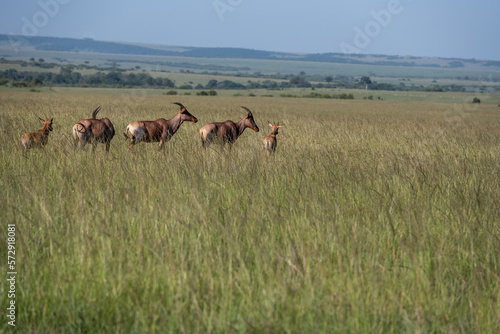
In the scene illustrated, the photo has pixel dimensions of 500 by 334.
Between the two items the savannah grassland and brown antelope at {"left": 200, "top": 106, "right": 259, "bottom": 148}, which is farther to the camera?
brown antelope at {"left": 200, "top": 106, "right": 259, "bottom": 148}

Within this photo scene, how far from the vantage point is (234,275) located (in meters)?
3.69

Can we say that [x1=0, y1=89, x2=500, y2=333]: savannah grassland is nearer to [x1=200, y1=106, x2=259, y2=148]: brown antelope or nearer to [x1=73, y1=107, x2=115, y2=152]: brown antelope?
[x1=73, y1=107, x2=115, y2=152]: brown antelope

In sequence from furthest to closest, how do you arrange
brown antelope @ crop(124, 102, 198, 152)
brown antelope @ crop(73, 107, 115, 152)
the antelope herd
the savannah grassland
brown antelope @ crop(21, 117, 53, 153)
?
brown antelope @ crop(124, 102, 198, 152) → brown antelope @ crop(73, 107, 115, 152) → the antelope herd → brown antelope @ crop(21, 117, 53, 153) → the savannah grassland

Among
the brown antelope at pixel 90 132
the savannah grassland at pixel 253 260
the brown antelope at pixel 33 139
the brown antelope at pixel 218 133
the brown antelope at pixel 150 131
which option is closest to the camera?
the savannah grassland at pixel 253 260

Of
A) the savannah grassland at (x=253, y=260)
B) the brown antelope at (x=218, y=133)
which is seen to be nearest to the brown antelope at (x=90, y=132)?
the brown antelope at (x=218, y=133)

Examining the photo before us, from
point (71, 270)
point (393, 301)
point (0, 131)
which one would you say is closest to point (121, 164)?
point (71, 270)

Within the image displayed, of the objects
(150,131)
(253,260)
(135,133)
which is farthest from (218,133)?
(253,260)

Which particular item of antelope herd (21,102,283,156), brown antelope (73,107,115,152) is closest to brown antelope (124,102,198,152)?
antelope herd (21,102,283,156)

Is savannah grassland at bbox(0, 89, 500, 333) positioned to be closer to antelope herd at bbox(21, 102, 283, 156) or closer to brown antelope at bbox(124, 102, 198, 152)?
antelope herd at bbox(21, 102, 283, 156)

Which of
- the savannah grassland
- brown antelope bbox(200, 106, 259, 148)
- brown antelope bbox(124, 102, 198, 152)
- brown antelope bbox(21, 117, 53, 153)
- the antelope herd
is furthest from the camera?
brown antelope bbox(200, 106, 259, 148)

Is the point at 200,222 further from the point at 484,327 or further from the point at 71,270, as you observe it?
the point at 484,327

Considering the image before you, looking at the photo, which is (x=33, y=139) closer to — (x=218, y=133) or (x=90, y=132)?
(x=90, y=132)

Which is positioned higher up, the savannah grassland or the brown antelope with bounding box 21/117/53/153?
the savannah grassland

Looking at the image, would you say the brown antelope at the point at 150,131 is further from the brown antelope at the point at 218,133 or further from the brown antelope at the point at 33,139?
the brown antelope at the point at 33,139
